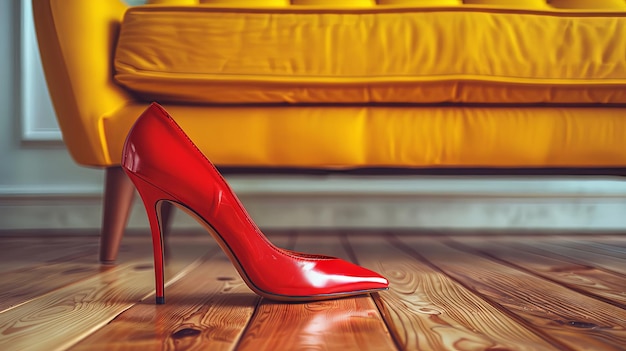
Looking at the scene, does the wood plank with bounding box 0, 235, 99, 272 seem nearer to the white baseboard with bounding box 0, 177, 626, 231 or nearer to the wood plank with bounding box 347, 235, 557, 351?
the white baseboard with bounding box 0, 177, 626, 231

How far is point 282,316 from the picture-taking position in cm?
49

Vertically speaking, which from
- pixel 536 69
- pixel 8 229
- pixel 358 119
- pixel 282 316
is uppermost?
pixel 536 69

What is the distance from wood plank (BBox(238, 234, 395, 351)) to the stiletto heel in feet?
0.35

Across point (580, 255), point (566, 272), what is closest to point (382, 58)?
point (566, 272)

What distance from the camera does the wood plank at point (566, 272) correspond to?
0.62 metres

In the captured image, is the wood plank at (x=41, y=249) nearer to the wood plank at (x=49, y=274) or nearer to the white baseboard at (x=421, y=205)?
the wood plank at (x=49, y=274)

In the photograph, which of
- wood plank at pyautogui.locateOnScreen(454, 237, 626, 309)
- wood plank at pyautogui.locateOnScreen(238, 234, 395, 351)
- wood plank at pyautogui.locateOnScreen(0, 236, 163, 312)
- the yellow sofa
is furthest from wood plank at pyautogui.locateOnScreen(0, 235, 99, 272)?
wood plank at pyautogui.locateOnScreen(454, 237, 626, 309)

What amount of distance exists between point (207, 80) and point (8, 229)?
3.07ft

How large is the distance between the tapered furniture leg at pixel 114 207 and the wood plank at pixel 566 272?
636 mm

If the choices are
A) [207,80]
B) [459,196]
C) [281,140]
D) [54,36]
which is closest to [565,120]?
[281,140]

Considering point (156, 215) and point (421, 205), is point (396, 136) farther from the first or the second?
point (421, 205)

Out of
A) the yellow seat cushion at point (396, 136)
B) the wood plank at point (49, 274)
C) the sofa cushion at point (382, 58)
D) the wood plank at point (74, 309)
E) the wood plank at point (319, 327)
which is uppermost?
the sofa cushion at point (382, 58)

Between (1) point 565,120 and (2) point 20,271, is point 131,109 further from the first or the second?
(1) point 565,120

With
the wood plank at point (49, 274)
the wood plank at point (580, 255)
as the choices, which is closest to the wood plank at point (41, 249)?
the wood plank at point (49, 274)
